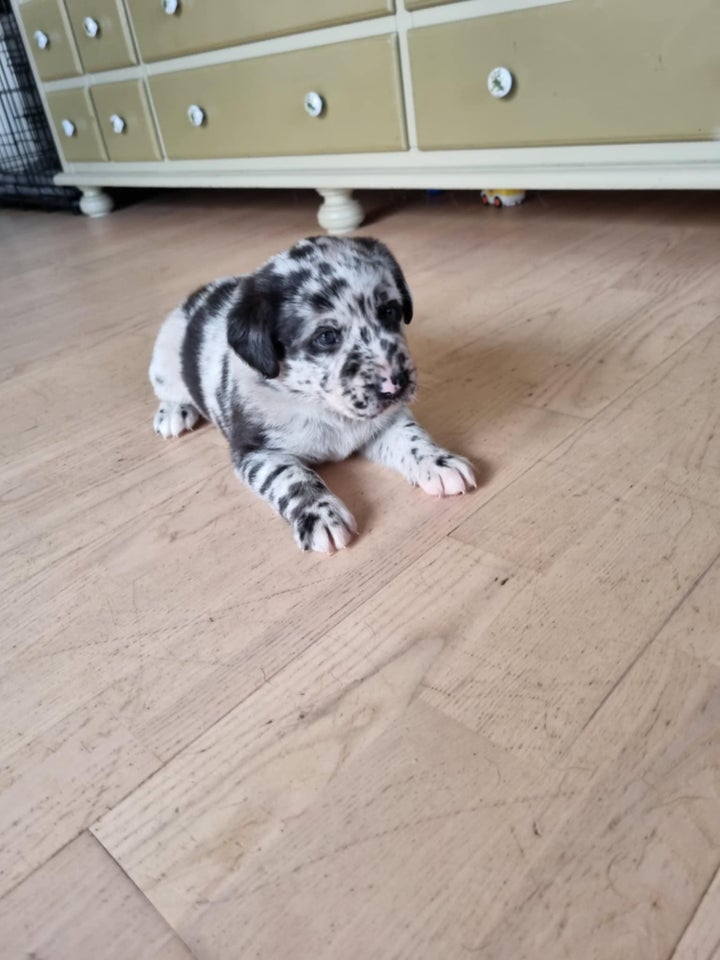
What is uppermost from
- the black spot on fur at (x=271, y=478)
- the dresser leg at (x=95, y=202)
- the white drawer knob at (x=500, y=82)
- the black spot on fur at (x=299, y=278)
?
the white drawer knob at (x=500, y=82)

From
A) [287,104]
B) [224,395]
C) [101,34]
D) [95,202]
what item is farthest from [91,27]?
[224,395]

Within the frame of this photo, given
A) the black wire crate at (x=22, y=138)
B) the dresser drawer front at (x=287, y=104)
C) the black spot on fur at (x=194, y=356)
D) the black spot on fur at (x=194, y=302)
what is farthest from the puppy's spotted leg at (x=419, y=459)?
the black wire crate at (x=22, y=138)

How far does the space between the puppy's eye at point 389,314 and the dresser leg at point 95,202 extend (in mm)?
3149

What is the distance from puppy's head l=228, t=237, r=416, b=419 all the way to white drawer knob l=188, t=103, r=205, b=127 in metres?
2.00

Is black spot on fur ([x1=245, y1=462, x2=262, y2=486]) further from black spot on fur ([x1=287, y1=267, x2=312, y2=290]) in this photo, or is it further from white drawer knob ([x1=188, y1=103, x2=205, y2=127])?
white drawer knob ([x1=188, y1=103, x2=205, y2=127])

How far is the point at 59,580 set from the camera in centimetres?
116

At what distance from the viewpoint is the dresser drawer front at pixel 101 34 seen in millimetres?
3034

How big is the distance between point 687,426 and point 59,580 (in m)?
1.02

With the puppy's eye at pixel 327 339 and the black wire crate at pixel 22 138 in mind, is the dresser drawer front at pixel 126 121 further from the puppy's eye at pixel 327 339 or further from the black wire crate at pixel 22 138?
the puppy's eye at pixel 327 339

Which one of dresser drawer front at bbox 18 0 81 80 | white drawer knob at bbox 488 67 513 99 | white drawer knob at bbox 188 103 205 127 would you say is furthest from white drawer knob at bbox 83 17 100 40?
white drawer knob at bbox 488 67 513 99

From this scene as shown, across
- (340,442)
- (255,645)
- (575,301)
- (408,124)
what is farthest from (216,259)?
(255,645)

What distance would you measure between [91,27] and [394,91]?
163 centimetres

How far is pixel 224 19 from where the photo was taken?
2.60 meters

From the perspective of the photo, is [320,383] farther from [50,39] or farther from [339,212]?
[50,39]
